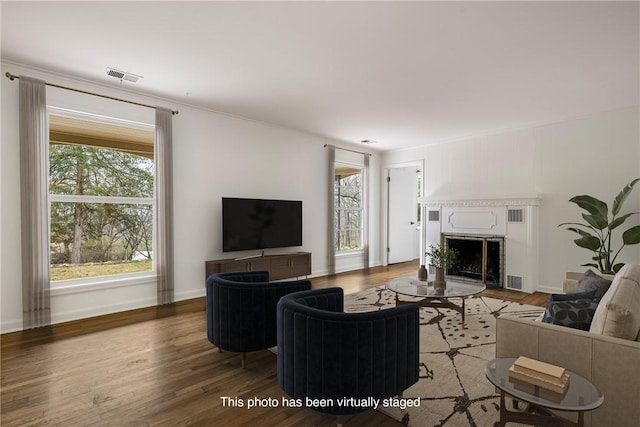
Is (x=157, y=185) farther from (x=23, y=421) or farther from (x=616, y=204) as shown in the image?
(x=616, y=204)

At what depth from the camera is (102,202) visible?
4172 mm

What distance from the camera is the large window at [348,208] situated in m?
7.23

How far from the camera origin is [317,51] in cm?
317

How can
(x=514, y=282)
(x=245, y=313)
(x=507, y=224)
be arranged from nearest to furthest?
(x=245, y=313), (x=514, y=282), (x=507, y=224)

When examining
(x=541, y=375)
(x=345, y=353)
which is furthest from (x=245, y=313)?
(x=541, y=375)

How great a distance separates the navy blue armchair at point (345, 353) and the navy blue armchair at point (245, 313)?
725 millimetres

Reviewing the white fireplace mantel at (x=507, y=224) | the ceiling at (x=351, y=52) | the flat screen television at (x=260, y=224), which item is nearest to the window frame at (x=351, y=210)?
the flat screen television at (x=260, y=224)

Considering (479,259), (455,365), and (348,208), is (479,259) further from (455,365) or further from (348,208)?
(455,365)

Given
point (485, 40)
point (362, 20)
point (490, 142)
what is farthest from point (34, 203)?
point (490, 142)

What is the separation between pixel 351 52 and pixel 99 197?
348cm

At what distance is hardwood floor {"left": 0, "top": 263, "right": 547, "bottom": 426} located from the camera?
2.08 m

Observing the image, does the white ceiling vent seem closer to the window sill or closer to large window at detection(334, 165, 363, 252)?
the window sill

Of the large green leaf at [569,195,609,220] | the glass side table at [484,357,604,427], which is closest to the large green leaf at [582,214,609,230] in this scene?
the large green leaf at [569,195,609,220]

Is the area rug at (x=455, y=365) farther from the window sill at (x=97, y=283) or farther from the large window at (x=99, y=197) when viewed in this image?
the large window at (x=99, y=197)
